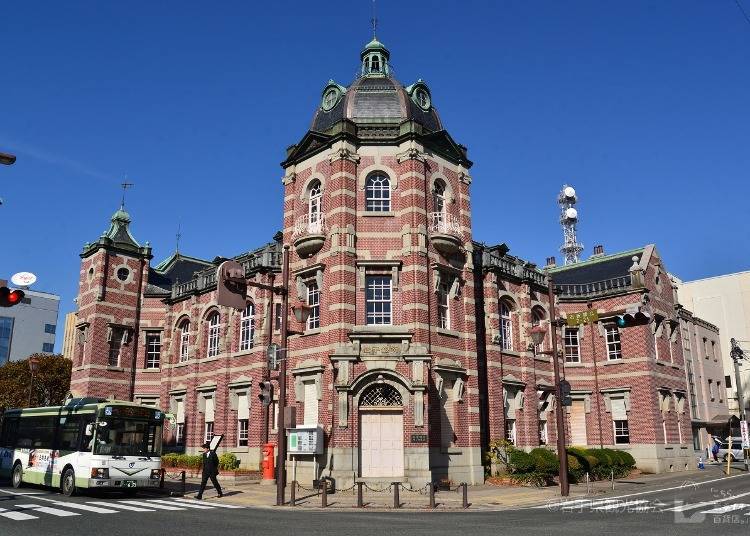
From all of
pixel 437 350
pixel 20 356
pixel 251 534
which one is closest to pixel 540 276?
pixel 437 350

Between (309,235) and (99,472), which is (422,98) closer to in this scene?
(309,235)

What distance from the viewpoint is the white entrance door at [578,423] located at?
36.0 meters

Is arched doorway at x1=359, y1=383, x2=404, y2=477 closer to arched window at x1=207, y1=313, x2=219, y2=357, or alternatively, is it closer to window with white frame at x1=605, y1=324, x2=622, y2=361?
arched window at x1=207, y1=313, x2=219, y2=357

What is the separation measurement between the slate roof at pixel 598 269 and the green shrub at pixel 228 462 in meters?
23.8

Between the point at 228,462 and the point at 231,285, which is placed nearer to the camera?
the point at 231,285

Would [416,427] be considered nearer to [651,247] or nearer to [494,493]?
[494,493]

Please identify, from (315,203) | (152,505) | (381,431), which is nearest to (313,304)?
(315,203)

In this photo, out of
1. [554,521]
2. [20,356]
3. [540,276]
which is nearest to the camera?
[554,521]

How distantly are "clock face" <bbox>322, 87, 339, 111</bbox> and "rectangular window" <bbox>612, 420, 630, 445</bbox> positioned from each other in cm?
2315

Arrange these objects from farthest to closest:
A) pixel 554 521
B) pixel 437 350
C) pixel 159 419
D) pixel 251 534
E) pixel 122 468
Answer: pixel 437 350, pixel 159 419, pixel 122 468, pixel 554 521, pixel 251 534

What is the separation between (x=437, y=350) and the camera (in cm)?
2553

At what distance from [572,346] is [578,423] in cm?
439

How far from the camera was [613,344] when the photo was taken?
36.8 meters

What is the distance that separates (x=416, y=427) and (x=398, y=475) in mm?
1936
